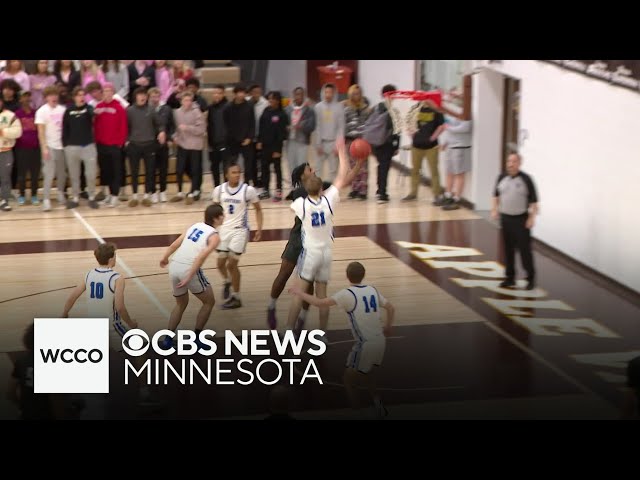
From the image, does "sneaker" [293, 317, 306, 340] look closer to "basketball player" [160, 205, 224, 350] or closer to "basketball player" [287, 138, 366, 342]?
"basketball player" [287, 138, 366, 342]

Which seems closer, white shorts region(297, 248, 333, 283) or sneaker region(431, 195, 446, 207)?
white shorts region(297, 248, 333, 283)

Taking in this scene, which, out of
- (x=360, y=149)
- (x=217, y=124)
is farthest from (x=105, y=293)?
(x=217, y=124)

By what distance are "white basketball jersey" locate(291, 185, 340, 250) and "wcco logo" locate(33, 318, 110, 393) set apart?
2211 mm

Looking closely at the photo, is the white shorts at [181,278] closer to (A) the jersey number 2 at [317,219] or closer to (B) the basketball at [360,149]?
(A) the jersey number 2 at [317,219]

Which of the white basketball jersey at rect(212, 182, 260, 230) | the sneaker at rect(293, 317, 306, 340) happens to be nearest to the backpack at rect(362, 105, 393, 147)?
the white basketball jersey at rect(212, 182, 260, 230)

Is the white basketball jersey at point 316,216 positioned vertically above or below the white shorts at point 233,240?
above

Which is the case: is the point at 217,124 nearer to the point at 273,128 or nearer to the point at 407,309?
the point at 273,128

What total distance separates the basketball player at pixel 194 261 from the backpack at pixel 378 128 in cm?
734

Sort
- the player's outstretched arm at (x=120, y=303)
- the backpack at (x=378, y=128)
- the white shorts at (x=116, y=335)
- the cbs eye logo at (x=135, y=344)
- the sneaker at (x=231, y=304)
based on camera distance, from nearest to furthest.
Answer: the player's outstretched arm at (x=120, y=303) < the white shorts at (x=116, y=335) < the cbs eye logo at (x=135, y=344) < the sneaker at (x=231, y=304) < the backpack at (x=378, y=128)

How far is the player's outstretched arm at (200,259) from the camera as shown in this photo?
11.4 m

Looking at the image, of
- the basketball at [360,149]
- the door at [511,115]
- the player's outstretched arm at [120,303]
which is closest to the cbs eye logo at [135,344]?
the player's outstretched arm at [120,303]

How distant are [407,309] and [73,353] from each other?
405 centimetres

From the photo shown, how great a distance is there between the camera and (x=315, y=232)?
12.0 m

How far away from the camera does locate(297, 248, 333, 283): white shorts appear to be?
12.0 m
